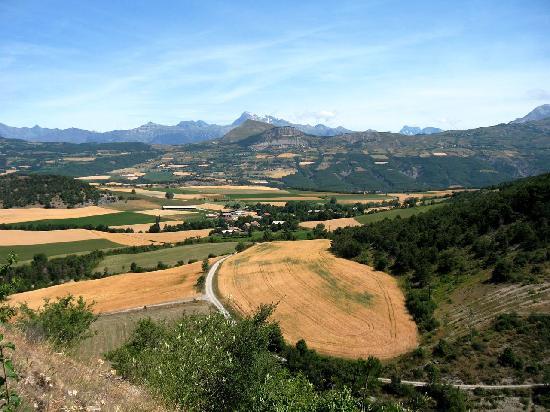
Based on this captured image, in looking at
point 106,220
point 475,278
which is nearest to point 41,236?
point 106,220

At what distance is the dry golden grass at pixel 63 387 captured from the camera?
38.4ft

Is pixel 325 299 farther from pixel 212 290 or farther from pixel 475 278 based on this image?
pixel 475 278

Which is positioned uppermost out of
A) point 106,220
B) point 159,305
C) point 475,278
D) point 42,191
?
point 42,191

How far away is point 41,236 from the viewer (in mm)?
110500

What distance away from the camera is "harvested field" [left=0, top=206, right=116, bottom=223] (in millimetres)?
132337

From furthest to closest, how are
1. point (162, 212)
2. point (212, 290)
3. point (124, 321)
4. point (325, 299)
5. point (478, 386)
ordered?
point (162, 212), point (212, 290), point (325, 299), point (124, 321), point (478, 386)

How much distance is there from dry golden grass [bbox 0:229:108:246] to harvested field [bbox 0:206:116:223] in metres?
19.6

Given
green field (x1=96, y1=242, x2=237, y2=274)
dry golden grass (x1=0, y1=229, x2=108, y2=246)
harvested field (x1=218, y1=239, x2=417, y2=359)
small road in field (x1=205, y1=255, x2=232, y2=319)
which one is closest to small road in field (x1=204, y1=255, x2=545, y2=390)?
small road in field (x1=205, y1=255, x2=232, y2=319)

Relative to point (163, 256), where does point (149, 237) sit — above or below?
below

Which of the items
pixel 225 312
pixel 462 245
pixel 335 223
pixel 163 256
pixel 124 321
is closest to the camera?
pixel 124 321

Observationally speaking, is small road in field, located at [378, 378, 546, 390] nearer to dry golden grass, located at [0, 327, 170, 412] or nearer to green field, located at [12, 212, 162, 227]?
dry golden grass, located at [0, 327, 170, 412]

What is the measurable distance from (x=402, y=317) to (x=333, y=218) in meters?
83.1

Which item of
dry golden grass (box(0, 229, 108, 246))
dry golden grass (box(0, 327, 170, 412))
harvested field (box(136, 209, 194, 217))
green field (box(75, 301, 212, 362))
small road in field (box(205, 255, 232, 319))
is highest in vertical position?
dry golden grass (box(0, 327, 170, 412))

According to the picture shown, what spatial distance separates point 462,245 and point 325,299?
2639 cm
